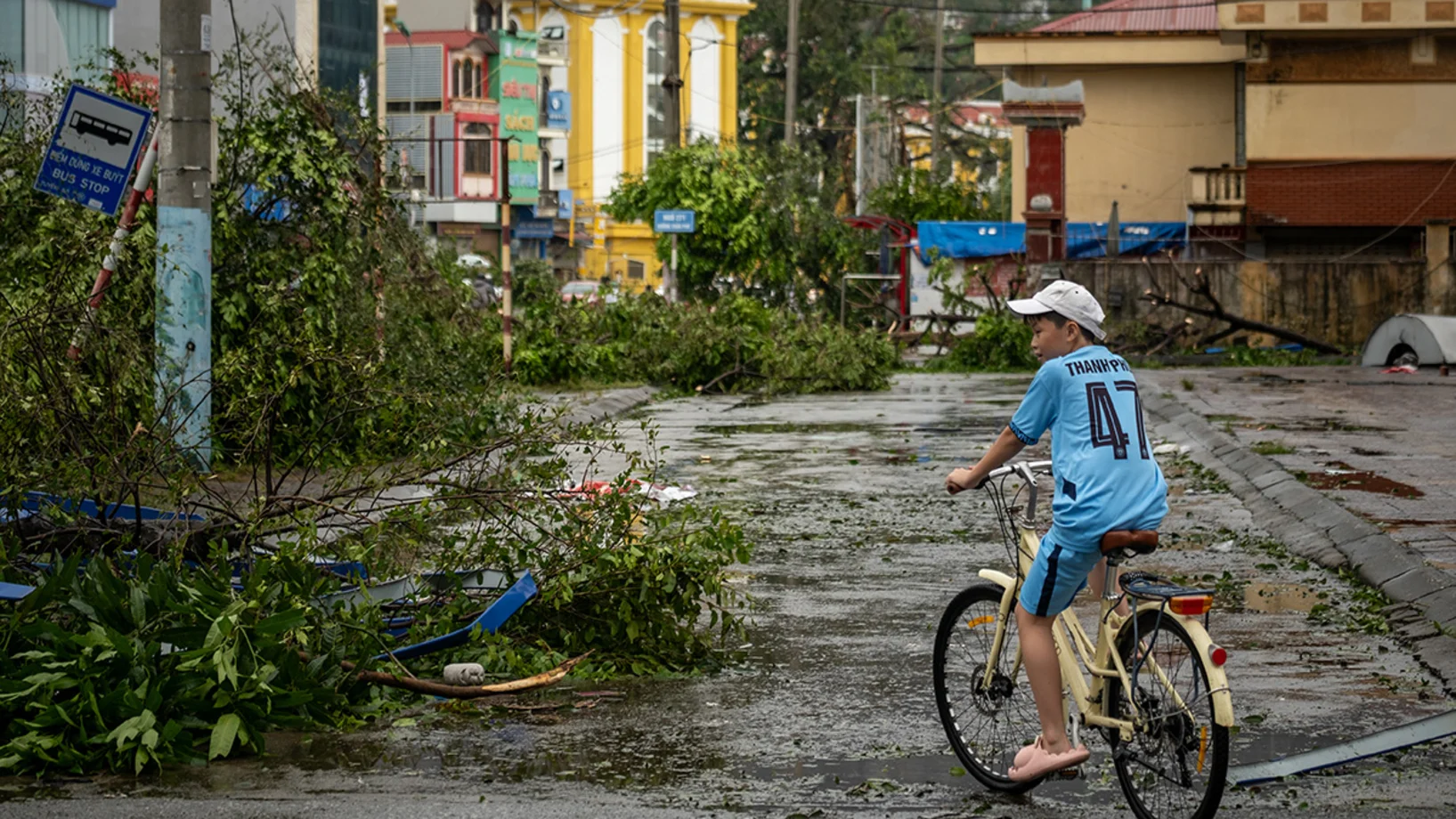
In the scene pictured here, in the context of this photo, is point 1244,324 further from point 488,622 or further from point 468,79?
point 468,79

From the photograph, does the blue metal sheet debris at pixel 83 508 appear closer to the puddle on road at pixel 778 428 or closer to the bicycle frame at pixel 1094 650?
the bicycle frame at pixel 1094 650

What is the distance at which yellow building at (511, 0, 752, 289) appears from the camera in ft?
261

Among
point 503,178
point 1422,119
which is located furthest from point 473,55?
point 503,178

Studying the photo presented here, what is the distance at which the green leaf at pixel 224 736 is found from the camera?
20.2ft

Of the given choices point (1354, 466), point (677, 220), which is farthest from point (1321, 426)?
point (677, 220)

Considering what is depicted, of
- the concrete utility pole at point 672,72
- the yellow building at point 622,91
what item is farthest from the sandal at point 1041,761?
the yellow building at point 622,91

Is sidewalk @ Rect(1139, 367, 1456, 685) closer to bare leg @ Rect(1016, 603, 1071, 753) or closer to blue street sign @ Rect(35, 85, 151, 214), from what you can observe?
bare leg @ Rect(1016, 603, 1071, 753)

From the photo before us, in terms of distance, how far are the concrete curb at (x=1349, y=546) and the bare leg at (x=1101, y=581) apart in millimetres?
2369

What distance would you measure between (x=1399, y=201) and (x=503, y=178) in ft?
87.5

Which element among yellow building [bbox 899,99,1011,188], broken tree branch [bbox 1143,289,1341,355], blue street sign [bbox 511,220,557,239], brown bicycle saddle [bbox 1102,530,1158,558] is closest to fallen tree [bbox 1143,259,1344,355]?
broken tree branch [bbox 1143,289,1341,355]

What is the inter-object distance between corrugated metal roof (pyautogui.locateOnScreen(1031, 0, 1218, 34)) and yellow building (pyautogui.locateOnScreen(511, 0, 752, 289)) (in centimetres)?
2957

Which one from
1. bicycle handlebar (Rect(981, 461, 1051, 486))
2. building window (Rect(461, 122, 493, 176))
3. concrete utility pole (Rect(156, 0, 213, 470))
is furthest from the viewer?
building window (Rect(461, 122, 493, 176))

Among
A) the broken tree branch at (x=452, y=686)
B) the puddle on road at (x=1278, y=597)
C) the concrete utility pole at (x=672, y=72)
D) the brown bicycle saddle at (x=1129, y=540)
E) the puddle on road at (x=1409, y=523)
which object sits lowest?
the puddle on road at (x=1278, y=597)

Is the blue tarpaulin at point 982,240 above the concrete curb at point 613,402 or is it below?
above
